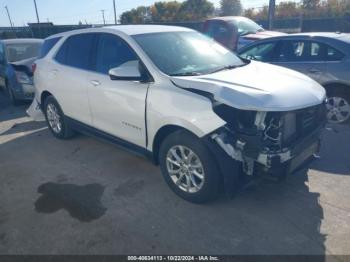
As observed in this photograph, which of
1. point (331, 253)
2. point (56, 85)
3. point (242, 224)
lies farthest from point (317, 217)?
point (56, 85)

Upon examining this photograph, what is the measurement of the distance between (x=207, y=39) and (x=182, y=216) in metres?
2.59

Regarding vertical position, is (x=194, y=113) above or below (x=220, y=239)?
above

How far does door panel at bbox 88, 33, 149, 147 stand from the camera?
3.71 meters

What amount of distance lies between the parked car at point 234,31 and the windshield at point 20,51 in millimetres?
5507

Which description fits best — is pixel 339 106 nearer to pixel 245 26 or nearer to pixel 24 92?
pixel 245 26

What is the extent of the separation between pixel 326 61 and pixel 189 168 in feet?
11.7

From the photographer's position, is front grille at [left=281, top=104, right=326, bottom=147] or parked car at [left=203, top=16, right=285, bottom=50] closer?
front grille at [left=281, top=104, right=326, bottom=147]

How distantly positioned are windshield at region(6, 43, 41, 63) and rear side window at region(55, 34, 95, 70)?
13.9 feet

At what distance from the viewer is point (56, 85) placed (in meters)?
5.17

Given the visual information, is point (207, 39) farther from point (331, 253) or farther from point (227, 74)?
→ point (331, 253)

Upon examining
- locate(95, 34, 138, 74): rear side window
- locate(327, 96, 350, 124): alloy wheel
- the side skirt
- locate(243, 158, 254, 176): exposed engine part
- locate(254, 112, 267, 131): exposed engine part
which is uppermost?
locate(95, 34, 138, 74): rear side window

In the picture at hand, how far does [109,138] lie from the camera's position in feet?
14.4

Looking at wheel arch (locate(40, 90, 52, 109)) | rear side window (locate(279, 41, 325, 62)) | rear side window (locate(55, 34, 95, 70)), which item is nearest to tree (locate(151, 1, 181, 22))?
rear side window (locate(279, 41, 325, 62))

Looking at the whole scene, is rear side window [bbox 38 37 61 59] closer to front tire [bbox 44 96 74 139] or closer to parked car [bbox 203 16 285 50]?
front tire [bbox 44 96 74 139]
